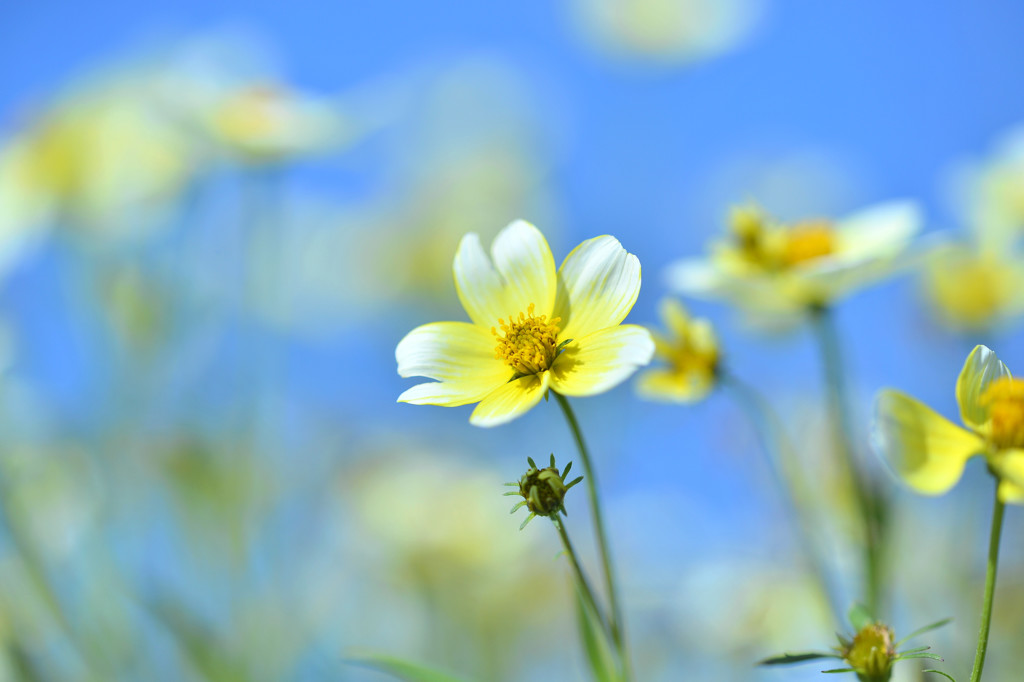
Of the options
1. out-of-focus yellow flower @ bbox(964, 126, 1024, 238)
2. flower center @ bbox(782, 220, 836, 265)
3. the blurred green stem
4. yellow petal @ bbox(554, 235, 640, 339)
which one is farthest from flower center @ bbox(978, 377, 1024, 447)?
the blurred green stem

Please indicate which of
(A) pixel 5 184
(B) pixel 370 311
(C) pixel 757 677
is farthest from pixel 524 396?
(B) pixel 370 311

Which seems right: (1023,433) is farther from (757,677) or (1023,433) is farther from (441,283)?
(441,283)

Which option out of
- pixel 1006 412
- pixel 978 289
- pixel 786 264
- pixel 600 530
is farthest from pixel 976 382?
pixel 978 289

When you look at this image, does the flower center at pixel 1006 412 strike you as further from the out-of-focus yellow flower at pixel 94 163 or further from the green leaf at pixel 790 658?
the out-of-focus yellow flower at pixel 94 163

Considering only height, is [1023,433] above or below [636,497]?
below

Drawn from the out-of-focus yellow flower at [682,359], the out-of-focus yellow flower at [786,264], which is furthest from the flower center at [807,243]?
the out-of-focus yellow flower at [682,359]

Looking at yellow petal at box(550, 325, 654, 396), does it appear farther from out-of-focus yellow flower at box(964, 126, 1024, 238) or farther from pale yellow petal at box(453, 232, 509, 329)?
out-of-focus yellow flower at box(964, 126, 1024, 238)

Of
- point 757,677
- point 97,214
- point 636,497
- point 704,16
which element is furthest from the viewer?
point 704,16
